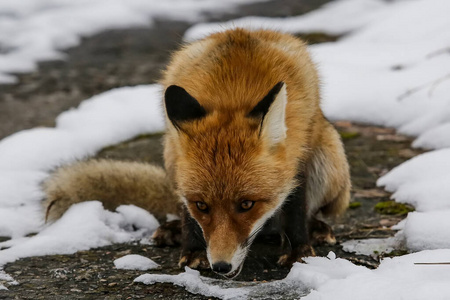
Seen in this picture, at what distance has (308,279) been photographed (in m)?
3.12

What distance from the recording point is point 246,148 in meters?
3.10

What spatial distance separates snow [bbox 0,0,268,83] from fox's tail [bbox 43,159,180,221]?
15.6 ft

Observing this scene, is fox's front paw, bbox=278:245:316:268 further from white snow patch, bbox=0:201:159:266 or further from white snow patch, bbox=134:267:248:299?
white snow patch, bbox=0:201:159:266

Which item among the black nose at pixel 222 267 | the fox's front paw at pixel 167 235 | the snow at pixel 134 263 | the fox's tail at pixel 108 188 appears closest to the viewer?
the black nose at pixel 222 267

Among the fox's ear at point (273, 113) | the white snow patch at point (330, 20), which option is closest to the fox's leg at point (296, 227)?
the fox's ear at point (273, 113)

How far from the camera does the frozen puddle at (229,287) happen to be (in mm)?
3062

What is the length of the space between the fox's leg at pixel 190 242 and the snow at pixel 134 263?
7.3 inches

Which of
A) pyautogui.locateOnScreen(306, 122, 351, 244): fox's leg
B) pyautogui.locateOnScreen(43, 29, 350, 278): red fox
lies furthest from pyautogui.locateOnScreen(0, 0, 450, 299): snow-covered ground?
pyautogui.locateOnScreen(306, 122, 351, 244): fox's leg

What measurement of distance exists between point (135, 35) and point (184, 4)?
2.45 m

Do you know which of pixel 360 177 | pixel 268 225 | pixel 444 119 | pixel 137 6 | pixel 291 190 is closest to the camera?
pixel 291 190

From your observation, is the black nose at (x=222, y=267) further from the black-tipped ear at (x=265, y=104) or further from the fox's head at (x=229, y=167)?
the black-tipped ear at (x=265, y=104)

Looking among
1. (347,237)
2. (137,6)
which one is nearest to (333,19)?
(137,6)

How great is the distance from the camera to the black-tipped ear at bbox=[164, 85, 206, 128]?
10.2ft

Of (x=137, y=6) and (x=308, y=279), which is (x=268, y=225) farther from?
(x=137, y=6)
